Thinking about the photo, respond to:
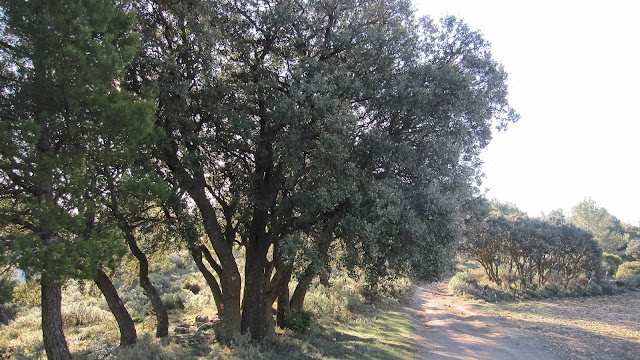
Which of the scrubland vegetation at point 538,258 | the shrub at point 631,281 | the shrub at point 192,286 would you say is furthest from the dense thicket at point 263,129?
the shrub at point 631,281

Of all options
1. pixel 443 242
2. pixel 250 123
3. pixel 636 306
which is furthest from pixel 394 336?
pixel 636 306

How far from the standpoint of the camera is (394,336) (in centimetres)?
1577

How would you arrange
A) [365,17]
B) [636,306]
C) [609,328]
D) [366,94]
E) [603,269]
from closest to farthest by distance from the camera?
[366,94], [365,17], [609,328], [636,306], [603,269]

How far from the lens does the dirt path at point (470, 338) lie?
13.0 metres

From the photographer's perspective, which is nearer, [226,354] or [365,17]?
[226,354]

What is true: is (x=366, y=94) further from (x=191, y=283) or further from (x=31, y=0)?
(x=191, y=283)

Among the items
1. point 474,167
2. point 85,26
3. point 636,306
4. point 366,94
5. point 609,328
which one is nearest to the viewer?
point 85,26

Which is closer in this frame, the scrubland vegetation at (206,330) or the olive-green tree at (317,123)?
the olive-green tree at (317,123)

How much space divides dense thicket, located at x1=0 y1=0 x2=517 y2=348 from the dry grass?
6782 millimetres

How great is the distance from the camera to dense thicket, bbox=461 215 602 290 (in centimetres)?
3284

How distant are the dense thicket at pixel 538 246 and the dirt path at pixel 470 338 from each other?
36.5 feet

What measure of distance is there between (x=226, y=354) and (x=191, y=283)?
1701cm

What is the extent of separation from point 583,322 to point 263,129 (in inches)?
711

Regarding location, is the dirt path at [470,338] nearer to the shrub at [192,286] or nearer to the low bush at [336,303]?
the low bush at [336,303]
